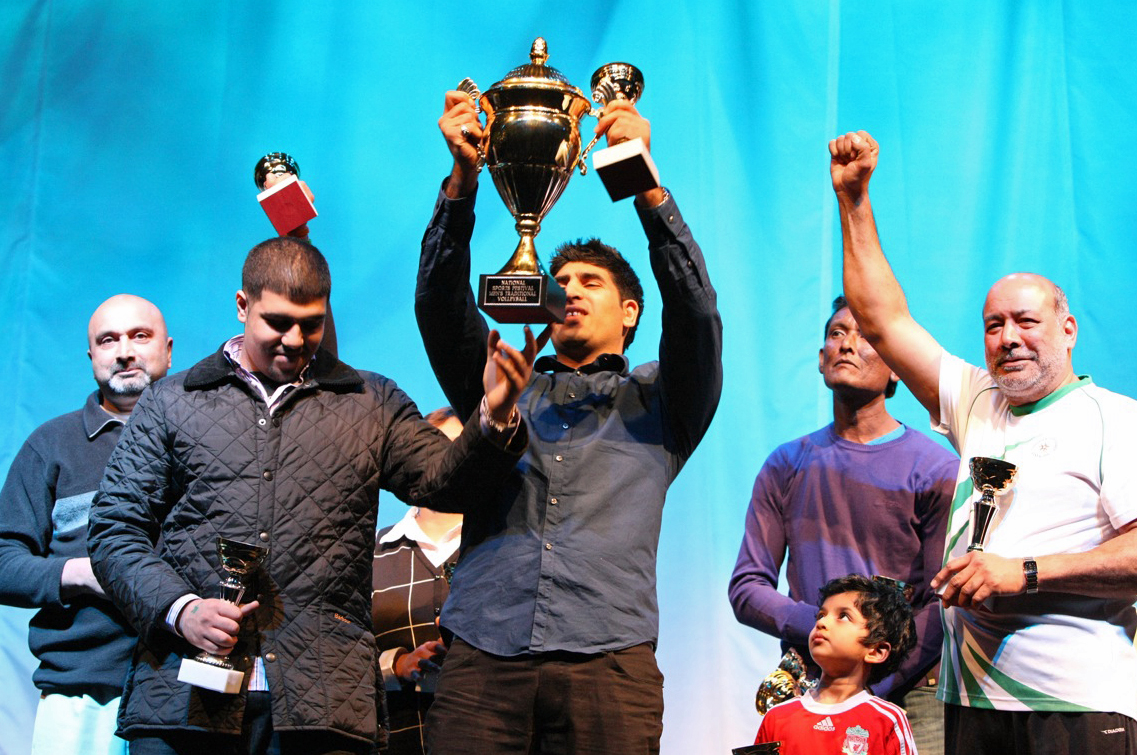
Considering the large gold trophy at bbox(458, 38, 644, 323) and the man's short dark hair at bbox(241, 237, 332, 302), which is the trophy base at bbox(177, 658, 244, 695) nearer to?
the man's short dark hair at bbox(241, 237, 332, 302)

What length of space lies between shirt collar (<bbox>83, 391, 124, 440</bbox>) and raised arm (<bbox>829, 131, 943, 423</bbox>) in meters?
1.97

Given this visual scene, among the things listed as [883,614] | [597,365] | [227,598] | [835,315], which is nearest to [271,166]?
[597,365]

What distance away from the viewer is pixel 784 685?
114 inches

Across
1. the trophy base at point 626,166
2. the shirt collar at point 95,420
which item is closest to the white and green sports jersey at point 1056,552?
the trophy base at point 626,166

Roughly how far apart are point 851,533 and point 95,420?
2037mm

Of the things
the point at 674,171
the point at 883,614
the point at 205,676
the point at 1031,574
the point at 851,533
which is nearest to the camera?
the point at 205,676

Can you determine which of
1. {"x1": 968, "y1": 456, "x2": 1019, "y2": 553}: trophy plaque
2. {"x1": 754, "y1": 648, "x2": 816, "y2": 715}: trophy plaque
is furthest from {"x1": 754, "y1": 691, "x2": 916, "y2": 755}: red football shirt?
{"x1": 968, "y1": 456, "x2": 1019, "y2": 553}: trophy plaque

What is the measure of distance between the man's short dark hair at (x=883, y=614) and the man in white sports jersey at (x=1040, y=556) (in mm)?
190

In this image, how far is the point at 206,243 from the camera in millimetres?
4652

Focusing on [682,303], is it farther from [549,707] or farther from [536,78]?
[549,707]

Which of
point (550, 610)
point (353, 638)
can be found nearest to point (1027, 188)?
point (550, 610)

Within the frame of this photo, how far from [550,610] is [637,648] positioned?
19 cm

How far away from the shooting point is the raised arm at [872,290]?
2.82 metres

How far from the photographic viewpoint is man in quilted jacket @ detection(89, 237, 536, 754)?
7.04 feet
